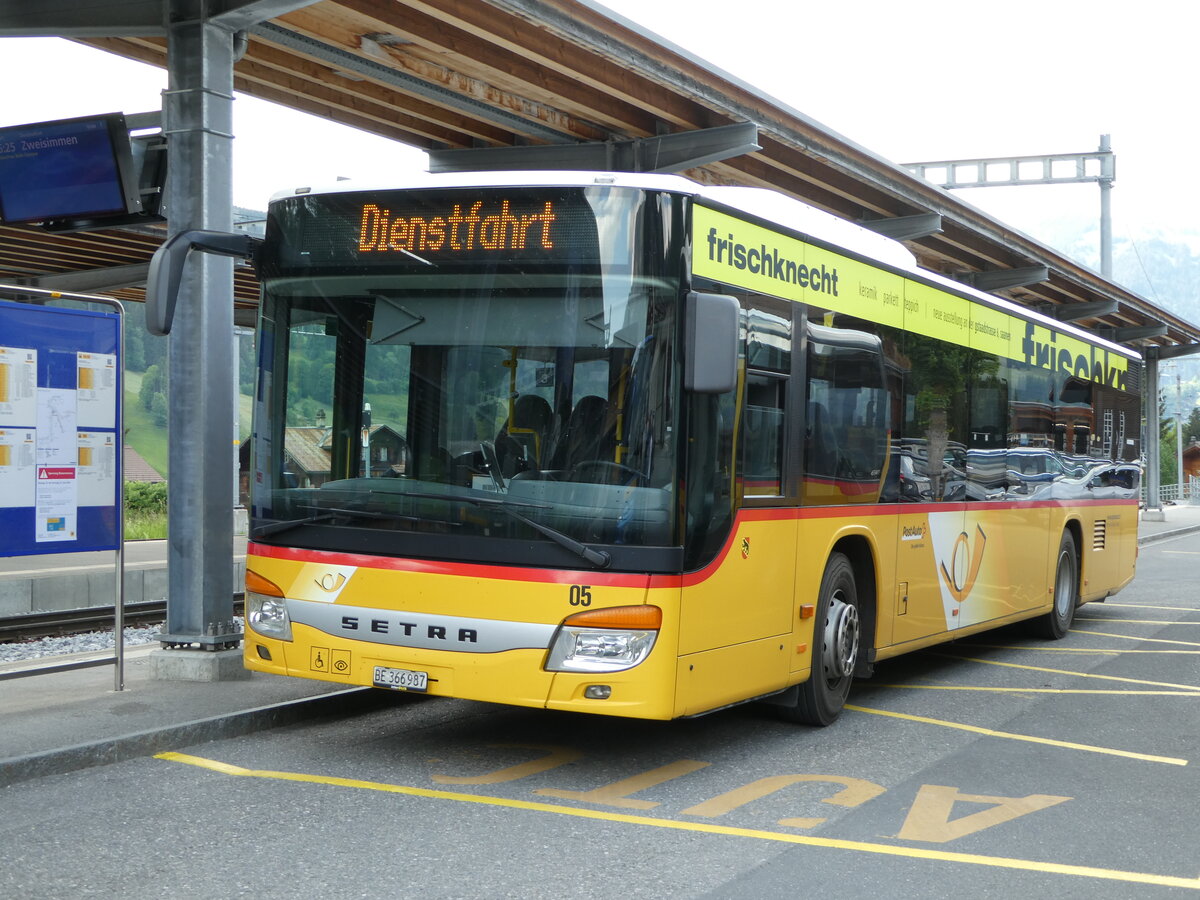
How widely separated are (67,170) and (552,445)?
18.8 ft

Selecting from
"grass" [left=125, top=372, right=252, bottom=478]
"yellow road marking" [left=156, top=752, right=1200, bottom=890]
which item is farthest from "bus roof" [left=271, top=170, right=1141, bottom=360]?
"grass" [left=125, top=372, right=252, bottom=478]

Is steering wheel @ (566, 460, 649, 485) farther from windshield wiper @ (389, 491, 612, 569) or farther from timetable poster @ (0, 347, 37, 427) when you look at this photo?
timetable poster @ (0, 347, 37, 427)

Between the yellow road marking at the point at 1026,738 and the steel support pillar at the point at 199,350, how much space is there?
4.24 m

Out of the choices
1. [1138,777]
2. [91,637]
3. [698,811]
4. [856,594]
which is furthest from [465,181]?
[91,637]

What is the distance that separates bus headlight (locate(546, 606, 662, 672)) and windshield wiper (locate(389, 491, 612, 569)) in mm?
Result: 242

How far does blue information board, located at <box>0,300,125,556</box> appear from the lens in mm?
7770

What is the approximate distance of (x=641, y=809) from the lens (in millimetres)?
6062

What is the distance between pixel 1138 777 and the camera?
6895 mm

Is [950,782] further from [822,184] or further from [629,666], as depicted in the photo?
[822,184]

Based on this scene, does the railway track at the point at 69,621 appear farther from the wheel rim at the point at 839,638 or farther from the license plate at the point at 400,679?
the wheel rim at the point at 839,638

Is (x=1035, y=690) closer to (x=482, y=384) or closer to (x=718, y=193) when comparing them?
(x=718, y=193)

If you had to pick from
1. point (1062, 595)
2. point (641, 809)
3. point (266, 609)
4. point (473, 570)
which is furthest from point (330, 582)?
point (1062, 595)

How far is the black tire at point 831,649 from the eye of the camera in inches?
308

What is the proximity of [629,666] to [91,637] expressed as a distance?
7676 mm
